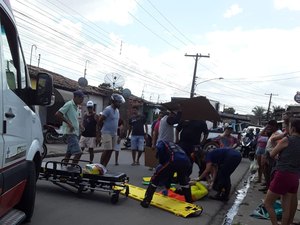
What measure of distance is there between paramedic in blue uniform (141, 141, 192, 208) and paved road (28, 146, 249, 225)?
340 millimetres

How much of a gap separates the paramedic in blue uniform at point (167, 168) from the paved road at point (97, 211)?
34 cm

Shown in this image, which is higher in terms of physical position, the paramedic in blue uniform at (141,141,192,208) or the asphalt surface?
the paramedic in blue uniform at (141,141,192,208)

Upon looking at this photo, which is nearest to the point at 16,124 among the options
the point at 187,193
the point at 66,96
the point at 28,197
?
the point at 28,197

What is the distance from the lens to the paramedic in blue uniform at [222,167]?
830 centimetres

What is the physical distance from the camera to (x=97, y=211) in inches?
256

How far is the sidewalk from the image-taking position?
6766mm

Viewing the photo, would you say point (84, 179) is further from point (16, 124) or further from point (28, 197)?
point (16, 124)

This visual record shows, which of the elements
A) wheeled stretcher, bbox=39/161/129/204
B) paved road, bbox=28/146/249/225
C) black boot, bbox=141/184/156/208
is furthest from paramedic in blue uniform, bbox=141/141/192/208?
wheeled stretcher, bbox=39/161/129/204

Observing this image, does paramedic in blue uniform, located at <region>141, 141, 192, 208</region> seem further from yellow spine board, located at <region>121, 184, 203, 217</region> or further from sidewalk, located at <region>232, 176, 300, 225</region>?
sidewalk, located at <region>232, 176, 300, 225</region>

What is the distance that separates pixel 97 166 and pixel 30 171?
2436 millimetres

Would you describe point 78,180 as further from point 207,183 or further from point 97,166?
point 207,183

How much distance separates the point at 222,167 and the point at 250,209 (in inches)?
39.0

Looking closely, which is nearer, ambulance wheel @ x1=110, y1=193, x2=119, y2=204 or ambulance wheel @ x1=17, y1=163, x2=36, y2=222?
ambulance wheel @ x1=17, y1=163, x2=36, y2=222

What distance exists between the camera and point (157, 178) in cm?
700
